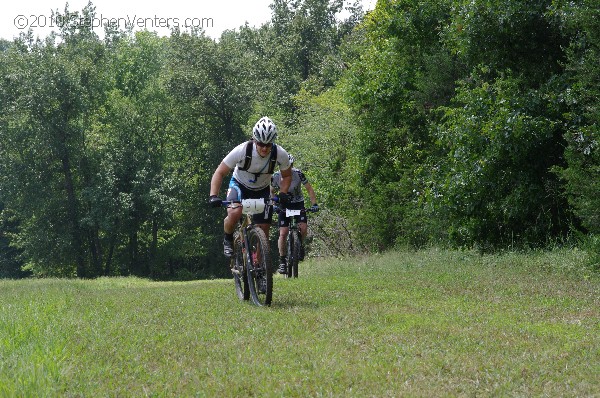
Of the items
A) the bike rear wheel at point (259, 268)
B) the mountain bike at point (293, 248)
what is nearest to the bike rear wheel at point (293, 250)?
the mountain bike at point (293, 248)

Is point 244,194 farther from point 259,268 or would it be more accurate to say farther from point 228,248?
point 259,268

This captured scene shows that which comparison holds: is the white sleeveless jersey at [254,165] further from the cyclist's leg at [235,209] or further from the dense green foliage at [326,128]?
the dense green foliage at [326,128]

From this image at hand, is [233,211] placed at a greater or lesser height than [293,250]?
greater

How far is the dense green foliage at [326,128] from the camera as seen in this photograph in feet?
54.6

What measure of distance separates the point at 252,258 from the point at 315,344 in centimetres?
327

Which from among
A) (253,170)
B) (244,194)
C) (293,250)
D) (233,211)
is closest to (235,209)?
(233,211)

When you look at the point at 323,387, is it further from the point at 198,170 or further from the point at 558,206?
the point at 198,170

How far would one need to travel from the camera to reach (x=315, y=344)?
22.0 feet

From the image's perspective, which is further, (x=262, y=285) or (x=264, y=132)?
(x=262, y=285)

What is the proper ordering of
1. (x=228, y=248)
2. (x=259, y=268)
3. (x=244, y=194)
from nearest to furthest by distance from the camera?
1. (x=259, y=268)
2. (x=244, y=194)
3. (x=228, y=248)

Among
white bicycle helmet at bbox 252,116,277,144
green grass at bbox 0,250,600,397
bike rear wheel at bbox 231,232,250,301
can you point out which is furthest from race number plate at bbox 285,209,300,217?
white bicycle helmet at bbox 252,116,277,144

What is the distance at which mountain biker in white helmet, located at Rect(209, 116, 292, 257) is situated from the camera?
9633mm

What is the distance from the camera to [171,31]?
52406 mm

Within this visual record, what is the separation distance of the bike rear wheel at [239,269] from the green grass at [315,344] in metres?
0.37
